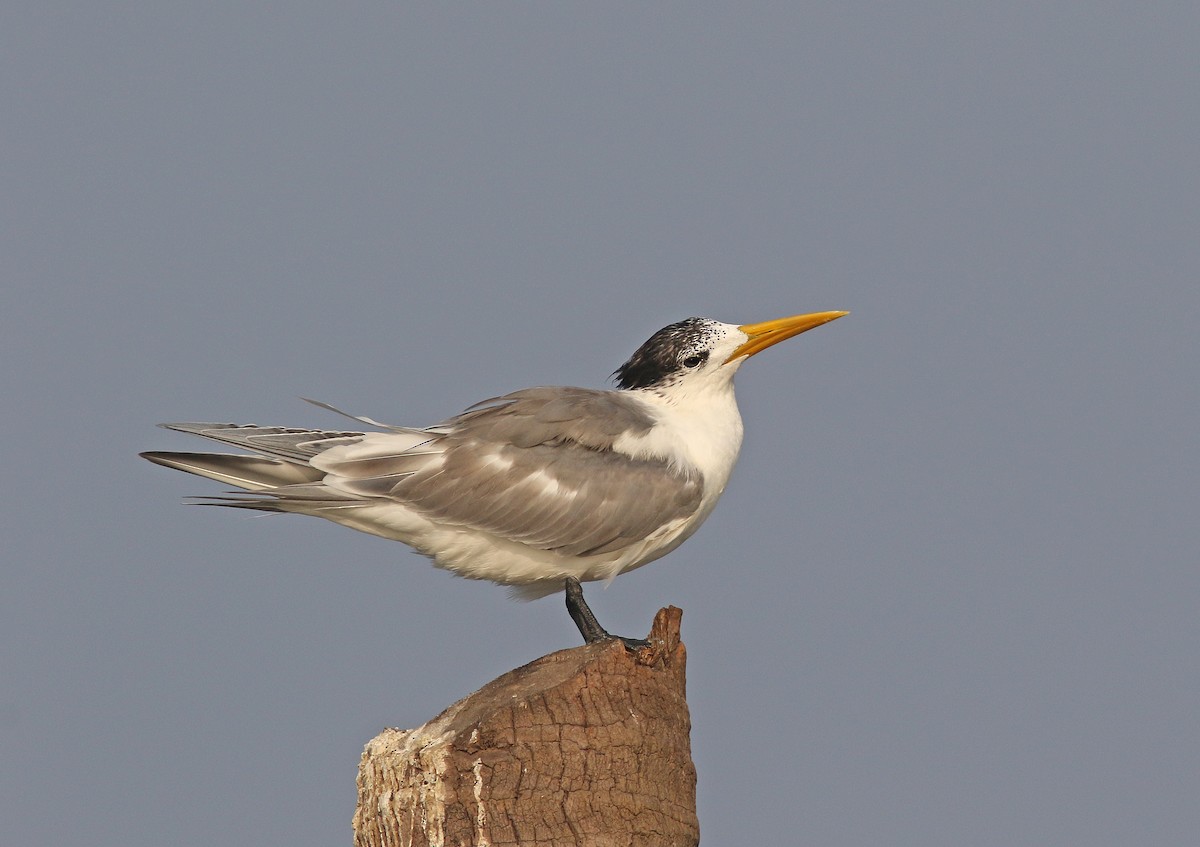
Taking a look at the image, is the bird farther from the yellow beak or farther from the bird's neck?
the yellow beak

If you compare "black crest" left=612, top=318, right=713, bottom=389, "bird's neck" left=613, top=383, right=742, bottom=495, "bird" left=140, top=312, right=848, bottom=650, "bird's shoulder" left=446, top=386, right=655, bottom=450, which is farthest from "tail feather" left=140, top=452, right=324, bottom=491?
"black crest" left=612, top=318, right=713, bottom=389

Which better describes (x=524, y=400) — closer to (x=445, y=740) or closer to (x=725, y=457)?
(x=725, y=457)

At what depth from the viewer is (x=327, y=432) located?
33.1ft

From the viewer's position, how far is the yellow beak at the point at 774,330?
10797 millimetres

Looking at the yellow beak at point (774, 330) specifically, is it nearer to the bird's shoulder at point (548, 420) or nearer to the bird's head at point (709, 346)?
the bird's head at point (709, 346)

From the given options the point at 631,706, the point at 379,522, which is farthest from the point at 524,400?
the point at 631,706

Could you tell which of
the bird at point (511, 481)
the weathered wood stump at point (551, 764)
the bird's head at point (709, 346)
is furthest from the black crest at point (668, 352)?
the weathered wood stump at point (551, 764)

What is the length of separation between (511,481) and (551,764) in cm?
249

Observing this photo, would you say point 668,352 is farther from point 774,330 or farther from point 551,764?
point 551,764

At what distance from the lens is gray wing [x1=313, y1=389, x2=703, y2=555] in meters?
9.73

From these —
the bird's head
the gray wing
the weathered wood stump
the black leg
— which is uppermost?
the bird's head

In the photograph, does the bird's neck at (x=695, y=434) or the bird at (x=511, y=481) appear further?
the bird's neck at (x=695, y=434)

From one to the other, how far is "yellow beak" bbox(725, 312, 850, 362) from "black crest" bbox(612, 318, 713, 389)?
9.7 inches

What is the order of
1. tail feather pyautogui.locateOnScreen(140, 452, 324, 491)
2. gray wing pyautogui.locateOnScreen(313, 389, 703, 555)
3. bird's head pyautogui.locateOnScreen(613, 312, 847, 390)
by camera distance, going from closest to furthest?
tail feather pyautogui.locateOnScreen(140, 452, 324, 491)
gray wing pyautogui.locateOnScreen(313, 389, 703, 555)
bird's head pyautogui.locateOnScreen(613, 312, 847, 390)
